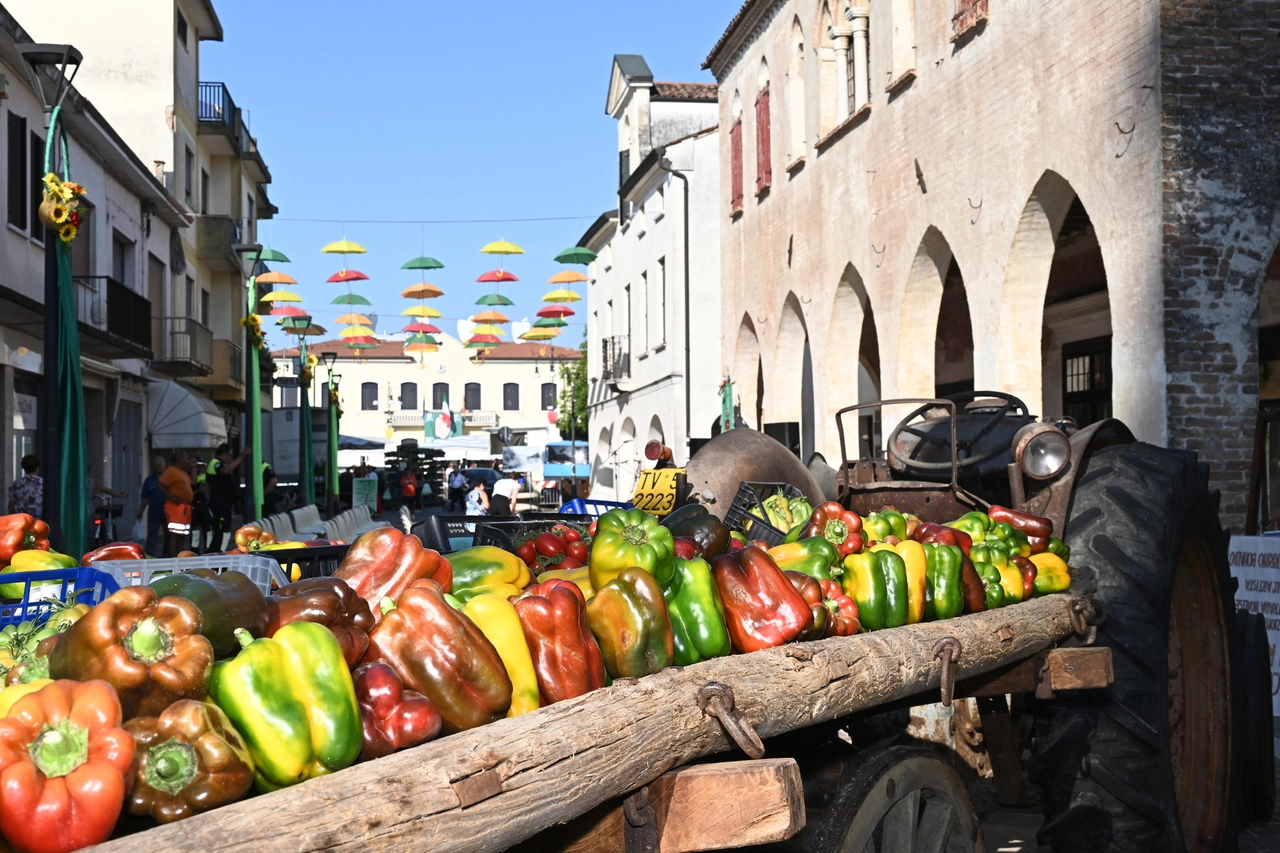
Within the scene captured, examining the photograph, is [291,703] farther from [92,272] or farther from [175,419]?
[175,419]

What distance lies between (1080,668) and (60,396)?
7.29 meters

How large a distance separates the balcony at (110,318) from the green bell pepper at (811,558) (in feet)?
62.7

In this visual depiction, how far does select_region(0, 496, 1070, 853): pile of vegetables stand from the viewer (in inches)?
81.7

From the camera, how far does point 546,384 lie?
91125 millimetres

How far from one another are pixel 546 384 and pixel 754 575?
87.6 m

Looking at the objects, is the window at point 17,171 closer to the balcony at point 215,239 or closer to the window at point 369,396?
the balcony at point 215,239

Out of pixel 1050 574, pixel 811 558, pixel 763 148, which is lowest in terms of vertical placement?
pixel 1050 574

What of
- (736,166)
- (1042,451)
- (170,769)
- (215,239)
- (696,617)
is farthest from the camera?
(215,239)

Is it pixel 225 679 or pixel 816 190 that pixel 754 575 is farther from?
pixel 816 190

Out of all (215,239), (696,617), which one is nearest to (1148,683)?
(696,617)

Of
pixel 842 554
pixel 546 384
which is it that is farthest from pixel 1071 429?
pixel 546 384

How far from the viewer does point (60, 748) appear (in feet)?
6.65

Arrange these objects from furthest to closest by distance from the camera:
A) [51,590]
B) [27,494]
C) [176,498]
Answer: [176,498]
[27,494]
[51,590]

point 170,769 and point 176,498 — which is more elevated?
point 170,769
